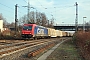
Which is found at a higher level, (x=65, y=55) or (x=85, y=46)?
(x=85, y=46)

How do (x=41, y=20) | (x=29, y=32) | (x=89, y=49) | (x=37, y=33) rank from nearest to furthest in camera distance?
(x=89, y=49)
(x=29, y=32)
(x=37, y=33)
(x=41, y=20)

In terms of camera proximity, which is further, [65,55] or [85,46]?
[85,46]

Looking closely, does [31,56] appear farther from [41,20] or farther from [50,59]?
[41,20]

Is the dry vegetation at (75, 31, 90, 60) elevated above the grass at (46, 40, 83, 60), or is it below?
above

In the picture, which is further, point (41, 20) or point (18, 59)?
point (41, 20)

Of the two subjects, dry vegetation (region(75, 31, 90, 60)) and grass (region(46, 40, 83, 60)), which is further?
dry vegetation (region(75, 31, 90, 60))

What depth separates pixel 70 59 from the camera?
45.8ft

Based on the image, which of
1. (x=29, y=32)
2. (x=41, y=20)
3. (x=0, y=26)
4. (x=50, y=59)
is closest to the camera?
(x=50, y=59)

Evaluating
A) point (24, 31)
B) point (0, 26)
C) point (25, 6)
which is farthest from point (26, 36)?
point (0, 26)

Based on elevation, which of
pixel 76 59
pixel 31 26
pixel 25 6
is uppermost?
pixel 25 6

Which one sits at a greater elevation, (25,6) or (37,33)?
(25,6)

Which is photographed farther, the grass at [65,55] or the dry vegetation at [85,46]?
the dry vegetation at [85,46]

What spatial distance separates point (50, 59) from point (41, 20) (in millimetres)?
87217

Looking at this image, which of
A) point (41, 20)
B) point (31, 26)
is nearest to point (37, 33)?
point (31, 26)
